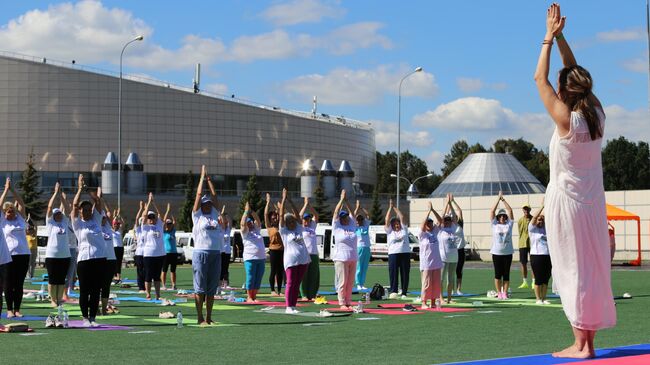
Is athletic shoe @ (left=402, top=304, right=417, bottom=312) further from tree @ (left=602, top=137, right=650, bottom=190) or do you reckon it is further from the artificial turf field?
tree @ (left=602, top=137, right=650, bottom=190)

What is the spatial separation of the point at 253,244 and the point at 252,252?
18cm

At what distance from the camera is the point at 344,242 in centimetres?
1903

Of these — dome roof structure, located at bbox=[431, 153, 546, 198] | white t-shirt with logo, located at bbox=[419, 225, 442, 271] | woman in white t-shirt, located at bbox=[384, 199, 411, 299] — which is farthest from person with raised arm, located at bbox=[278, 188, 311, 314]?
dome roof structure, located at bbox=[431, 153, 546, 198]

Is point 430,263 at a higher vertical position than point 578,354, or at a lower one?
higher

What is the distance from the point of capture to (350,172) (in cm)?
11462

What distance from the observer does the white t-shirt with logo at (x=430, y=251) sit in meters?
Result: 18.7

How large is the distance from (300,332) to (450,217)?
7.70m

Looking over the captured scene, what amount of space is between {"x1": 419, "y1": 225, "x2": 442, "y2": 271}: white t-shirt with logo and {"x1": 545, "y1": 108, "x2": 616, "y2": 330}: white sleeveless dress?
11.2 meters

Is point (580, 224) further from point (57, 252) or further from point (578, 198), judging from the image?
point (57, 252)

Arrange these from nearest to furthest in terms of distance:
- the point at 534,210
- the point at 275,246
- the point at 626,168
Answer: the point at 275,246, the point at 534,210, the point at 626,168

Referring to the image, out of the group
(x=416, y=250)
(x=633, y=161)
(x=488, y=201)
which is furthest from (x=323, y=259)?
(x=633, y=161)

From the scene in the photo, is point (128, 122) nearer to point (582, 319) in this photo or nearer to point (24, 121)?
point (24, 121)

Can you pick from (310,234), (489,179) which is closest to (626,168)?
(489,179)

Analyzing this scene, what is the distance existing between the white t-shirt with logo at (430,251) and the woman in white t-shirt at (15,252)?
713 cm
